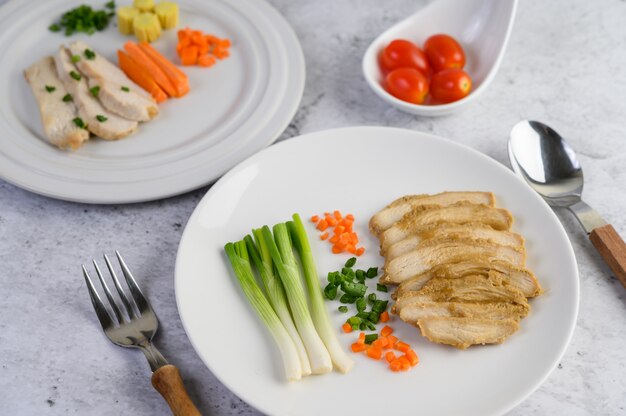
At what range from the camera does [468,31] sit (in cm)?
367

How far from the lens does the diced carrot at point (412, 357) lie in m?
2.37

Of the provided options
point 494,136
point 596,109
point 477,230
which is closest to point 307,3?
point 494,136

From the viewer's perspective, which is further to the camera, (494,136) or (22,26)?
(22,26)

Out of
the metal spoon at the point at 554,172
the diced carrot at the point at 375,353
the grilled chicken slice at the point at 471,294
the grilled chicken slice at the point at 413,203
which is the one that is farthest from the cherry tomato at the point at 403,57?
the diced carrot at the point at 375,353

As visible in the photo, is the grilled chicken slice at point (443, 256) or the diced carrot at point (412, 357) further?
the grilled chicken slice at point (443, 256)

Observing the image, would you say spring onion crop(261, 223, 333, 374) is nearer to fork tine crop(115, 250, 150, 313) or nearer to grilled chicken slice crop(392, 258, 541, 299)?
grilled chicken slice crop(392, 258, 541, 299)

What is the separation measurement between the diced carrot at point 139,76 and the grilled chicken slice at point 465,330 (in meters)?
1.73

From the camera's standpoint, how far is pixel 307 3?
4.03 m

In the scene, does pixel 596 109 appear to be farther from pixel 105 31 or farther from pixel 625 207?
pixel 105 31

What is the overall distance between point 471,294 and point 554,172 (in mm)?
892

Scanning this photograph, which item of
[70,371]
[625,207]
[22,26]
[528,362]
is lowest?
[625,207]

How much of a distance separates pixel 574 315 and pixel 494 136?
1.16 metres

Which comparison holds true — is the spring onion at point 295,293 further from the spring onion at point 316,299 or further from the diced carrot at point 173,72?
the diced carrot at point 173,72

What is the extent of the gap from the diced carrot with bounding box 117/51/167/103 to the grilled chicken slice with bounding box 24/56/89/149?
313 millimetres
